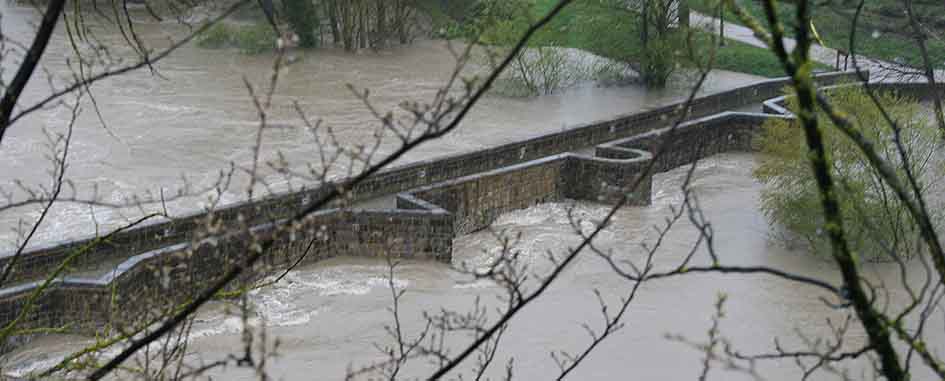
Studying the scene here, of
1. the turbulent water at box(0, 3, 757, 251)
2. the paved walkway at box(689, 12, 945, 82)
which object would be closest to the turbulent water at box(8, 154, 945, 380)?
the turbulent water at box(0, 3, 757, 251)

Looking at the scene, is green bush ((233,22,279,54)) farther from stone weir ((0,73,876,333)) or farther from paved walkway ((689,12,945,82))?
stone weir ((0,73,876,333))

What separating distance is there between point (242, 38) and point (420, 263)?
19838 mm

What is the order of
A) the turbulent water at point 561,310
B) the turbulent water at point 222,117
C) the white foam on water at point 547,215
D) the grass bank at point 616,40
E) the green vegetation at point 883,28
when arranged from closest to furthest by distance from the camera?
the turbulent water at point 561,310 → the white foam on water at point 547,215 → the turbulent water at point 222,117 → the green vegetation at point 883,28 → the grass bank at point 616,40

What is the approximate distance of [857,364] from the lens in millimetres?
15023

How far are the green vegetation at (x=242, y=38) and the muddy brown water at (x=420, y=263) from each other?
2044mm

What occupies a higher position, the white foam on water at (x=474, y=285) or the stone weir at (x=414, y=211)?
the stone weir at (x=414, y=211)

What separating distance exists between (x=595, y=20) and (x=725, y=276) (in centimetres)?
1665

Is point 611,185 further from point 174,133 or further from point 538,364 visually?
point 174,133

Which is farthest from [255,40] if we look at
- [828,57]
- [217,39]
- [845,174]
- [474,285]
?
[474,285]

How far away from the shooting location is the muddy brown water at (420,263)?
48.8ft

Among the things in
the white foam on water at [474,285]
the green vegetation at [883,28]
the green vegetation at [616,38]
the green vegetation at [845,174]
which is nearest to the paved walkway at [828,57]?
the green vegetation at [883,28]

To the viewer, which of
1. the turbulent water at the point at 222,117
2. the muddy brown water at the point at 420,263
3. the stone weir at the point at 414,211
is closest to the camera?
the stone weir at the point at 414,211

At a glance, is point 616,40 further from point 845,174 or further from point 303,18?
point 845,174

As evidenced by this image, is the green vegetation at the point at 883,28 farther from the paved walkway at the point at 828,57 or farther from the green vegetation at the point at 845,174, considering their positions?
the green vegetation at the point at 845,174
